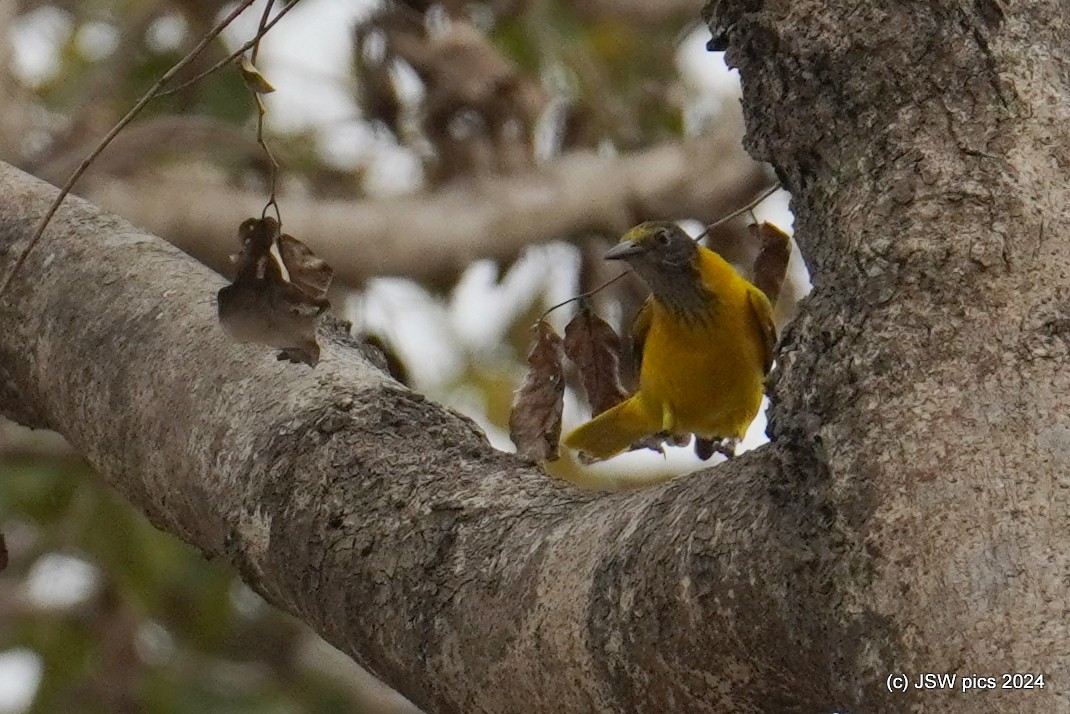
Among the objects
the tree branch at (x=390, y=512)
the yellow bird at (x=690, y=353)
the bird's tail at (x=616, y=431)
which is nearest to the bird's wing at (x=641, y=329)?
the yellow bird at (x=690, y=353)

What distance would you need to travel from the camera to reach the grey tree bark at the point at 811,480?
1.08m

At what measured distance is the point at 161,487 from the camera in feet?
5.41

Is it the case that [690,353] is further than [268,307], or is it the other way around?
[690,353]

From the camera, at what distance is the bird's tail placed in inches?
130

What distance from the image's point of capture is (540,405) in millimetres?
2021

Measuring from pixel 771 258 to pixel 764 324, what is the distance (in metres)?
1.25

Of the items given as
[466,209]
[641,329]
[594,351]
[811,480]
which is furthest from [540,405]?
[466,209]

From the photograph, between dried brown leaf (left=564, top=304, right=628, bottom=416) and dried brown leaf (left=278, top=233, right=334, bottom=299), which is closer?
dried brown leaf (left=278, top=233, right=334, bottom=299)

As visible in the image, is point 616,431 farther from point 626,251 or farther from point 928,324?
point 928,324

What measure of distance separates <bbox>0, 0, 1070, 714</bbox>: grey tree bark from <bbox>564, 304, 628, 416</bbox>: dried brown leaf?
611mm

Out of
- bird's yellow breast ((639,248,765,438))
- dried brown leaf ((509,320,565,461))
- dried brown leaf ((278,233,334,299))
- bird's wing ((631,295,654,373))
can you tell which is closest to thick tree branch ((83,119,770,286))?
bird's wing ((631,295,654,373))

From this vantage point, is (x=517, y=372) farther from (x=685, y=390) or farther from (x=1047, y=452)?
(x=1047, y=452)

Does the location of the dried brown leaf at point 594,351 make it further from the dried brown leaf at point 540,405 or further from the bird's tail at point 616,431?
the bird's tail at point 616,431

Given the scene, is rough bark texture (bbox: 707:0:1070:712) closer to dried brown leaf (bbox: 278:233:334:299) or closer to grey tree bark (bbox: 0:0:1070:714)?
grey tree bark (bbox: 0:0:1070:714)
